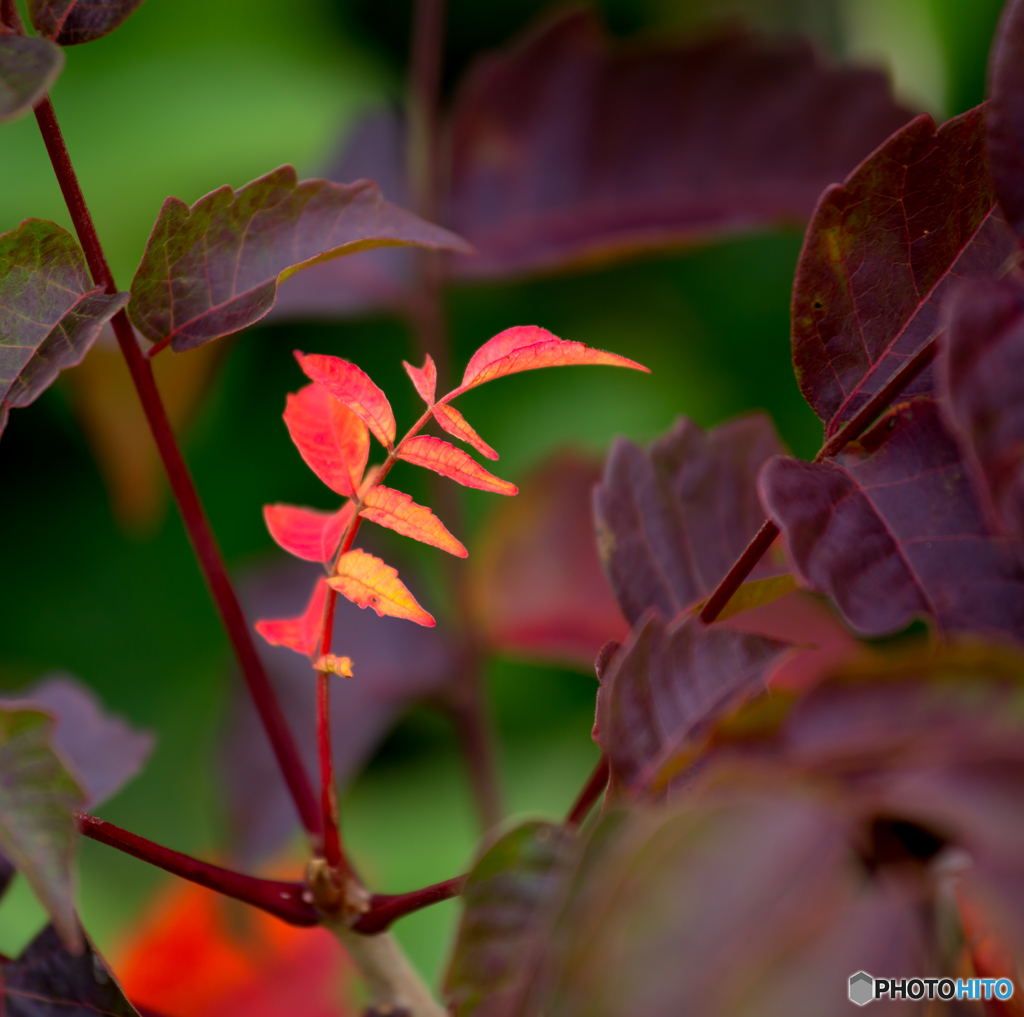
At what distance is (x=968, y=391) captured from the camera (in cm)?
17

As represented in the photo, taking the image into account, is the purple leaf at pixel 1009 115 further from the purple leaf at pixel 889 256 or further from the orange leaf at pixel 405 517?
the orange leaf at pixel 405 517

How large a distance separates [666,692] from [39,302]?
18 centimetres

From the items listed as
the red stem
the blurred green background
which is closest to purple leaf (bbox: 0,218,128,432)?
the red stem

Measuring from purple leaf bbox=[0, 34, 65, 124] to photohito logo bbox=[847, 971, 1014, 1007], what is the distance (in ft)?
0.72

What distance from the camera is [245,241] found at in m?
0.27

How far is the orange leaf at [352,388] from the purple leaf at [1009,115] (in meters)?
0.14

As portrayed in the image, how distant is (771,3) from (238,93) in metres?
0.53

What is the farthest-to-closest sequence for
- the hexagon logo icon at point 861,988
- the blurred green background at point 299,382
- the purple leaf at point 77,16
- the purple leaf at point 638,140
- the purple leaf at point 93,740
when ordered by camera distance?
1. the blurred green background at point 299,382
2. the purple leaf at point 638,140
3. the purple leaf at point 93,740
4. the purple leaf at point 77,16
5. the hexagon logo icon at point 861,988

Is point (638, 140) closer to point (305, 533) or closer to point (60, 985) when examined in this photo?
point (305, 533)

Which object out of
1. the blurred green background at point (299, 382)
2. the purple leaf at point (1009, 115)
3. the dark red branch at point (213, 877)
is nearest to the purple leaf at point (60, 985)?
the dark red branch at point (213, 877)

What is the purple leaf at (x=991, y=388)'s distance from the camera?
0.53ft

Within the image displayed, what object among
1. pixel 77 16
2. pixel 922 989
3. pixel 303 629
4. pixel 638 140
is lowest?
pixel 922 989

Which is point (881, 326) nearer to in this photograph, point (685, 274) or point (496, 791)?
point (496, 791)

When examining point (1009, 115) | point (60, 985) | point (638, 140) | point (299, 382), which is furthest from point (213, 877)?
point (299, 382)
